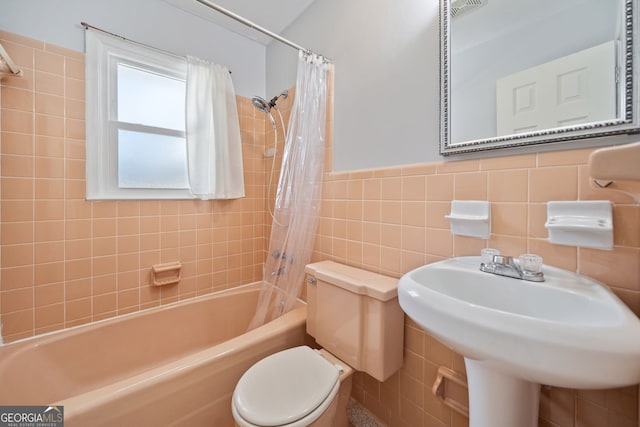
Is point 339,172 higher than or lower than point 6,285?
higher

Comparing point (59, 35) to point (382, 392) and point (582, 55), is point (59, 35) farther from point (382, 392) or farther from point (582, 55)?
point (382, 392)

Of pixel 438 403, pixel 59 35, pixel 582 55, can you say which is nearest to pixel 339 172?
pixel 582 55

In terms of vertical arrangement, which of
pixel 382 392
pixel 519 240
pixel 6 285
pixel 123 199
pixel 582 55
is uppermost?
pixel 582 55

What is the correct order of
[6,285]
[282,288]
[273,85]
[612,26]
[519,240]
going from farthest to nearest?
1. [273,85]
2. [282,288]
3. [6,285]
4. [519,240]
5. [612,26]

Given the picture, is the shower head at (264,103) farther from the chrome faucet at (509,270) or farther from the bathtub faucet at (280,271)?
the chrome faucet at (509,270)

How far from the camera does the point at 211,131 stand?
5.51ft

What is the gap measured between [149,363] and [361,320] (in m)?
1.40

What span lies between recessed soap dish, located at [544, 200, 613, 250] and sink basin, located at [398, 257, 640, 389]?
103 mm

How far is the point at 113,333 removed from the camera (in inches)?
55.6

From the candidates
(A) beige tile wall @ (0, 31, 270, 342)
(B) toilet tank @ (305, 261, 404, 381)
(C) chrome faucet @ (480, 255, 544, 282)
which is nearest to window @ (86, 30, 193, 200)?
(A) beige tile wall @ (0, 31, 270, 342)

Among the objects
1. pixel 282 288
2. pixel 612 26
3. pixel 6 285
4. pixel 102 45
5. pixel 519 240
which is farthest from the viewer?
pixel 282 288

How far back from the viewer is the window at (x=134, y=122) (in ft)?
4.54

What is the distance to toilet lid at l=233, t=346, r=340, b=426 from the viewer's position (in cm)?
81

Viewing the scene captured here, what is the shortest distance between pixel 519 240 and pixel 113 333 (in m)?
2.08
